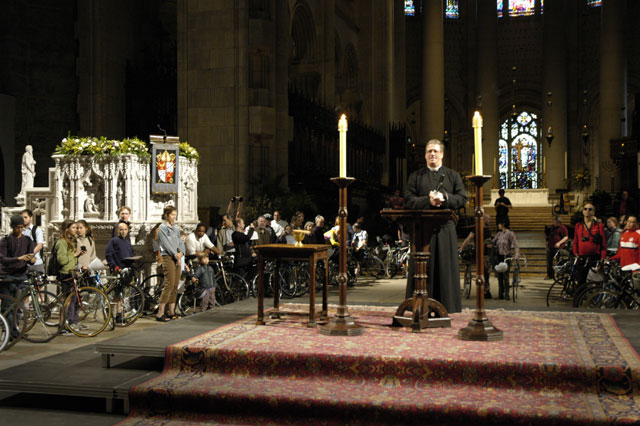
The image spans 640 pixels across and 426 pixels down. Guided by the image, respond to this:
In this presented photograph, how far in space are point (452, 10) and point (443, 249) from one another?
134 feet

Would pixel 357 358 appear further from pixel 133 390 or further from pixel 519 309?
pixel 519 309

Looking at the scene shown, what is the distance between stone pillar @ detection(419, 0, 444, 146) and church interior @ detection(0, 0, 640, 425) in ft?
0.23

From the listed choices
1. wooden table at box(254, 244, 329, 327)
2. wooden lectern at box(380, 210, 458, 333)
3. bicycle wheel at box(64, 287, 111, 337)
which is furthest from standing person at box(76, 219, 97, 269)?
wooden lectern at box(380, 210, 458, 333)

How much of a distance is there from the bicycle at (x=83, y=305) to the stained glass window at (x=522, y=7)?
3984 centimetres

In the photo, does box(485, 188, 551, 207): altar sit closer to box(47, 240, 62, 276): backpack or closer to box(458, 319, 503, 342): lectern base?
box(47, 240, 62, 276): backpack

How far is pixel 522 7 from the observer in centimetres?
4444

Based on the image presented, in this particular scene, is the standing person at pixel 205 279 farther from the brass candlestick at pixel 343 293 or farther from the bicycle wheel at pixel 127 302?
the brass candlestick at pixel 343 293

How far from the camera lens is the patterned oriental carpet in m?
5.05

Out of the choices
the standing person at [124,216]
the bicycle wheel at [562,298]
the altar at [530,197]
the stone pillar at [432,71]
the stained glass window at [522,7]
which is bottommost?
the bicycle wheel at [562,298]

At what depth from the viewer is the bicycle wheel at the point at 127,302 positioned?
10.3 metres

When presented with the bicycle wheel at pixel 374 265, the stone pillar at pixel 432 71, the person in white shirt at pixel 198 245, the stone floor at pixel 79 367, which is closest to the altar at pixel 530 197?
the stone pillar at pixel 432 71

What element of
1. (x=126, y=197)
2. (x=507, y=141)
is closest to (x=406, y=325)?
(x=126, y=197)

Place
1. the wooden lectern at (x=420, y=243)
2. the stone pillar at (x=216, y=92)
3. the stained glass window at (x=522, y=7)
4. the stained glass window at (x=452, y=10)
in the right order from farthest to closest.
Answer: the stained glass window at (x=452, y=10) → the stained glass window at (x=522, y=7) → the stone pillar at (x=216, y=92) → the wooden lectern at (x=420, y=243)

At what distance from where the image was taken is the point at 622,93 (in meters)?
33.3
